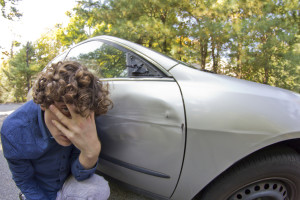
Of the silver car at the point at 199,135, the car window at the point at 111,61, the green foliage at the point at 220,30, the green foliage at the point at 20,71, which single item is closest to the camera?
the silver car at the point at 199,135

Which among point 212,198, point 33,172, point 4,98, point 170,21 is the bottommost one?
point 4,98

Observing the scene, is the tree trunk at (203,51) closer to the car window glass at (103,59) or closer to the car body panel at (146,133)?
the car window glass at (103,59)

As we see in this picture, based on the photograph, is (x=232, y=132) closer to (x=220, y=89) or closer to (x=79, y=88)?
(x=220, y=89)

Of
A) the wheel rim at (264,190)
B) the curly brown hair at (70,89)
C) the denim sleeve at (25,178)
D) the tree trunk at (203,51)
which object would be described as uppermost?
the tree trunk at (203,51)

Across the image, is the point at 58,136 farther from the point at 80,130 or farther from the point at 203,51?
the point at 203,51

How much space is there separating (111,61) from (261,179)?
4.33 feet

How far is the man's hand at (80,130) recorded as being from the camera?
0.93 meters

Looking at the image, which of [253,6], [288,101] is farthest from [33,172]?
[253,6]

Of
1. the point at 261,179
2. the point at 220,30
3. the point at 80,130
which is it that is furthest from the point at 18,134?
the point at 220,30

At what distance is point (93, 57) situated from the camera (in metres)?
1.66

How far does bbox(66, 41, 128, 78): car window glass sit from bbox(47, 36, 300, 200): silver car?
0.17 m

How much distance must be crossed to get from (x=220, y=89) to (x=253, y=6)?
26.0 ft

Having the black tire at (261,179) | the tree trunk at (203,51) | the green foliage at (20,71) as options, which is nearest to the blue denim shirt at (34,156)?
the black tire at (261,179)

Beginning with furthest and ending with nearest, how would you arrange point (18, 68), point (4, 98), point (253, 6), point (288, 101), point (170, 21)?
point (4, 98) < point (18, 68) < point (170, 21) < point (253, 6) < point (288, 101)
